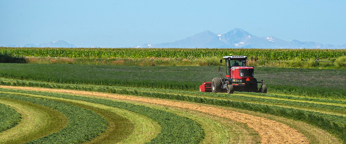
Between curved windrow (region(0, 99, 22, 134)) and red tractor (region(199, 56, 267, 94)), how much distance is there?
12.6 meters

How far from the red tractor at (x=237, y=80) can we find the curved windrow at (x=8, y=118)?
41.3 ft

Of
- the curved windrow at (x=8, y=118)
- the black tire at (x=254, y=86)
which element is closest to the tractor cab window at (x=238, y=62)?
the black tire at (x=254, y=86)

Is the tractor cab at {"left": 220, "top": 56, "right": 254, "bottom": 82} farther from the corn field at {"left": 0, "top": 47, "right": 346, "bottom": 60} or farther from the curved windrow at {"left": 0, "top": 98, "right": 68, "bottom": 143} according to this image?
the corn field at {"left": 0, "top": 47, "right": 346, "bottom": 60}

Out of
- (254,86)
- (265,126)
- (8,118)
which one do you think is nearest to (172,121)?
(265,126)

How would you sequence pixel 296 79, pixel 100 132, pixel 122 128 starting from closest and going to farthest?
pixel 100 132, pixel 122 128, pixel 296 79

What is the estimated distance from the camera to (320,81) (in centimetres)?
2761

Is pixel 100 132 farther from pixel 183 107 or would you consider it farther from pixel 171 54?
pixel 171 54

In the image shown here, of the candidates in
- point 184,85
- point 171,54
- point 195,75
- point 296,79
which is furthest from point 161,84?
point 171,54

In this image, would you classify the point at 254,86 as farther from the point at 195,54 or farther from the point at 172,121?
the point at 195,54

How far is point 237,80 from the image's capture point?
22531 mm

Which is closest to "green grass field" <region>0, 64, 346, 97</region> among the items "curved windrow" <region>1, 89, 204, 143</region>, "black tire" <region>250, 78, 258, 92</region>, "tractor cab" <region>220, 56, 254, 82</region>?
"black tire" <region>250, 78, 258, 92</region>

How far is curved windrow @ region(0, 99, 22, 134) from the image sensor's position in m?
11.6

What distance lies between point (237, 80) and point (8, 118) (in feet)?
45.2

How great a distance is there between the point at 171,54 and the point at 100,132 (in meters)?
66.2
